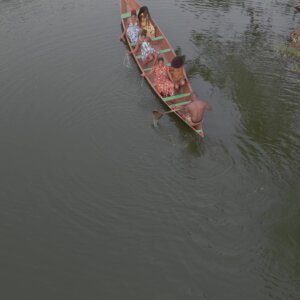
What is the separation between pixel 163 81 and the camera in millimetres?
10297

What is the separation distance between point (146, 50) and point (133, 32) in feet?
4.58

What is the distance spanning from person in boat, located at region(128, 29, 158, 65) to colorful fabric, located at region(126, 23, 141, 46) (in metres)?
0.40

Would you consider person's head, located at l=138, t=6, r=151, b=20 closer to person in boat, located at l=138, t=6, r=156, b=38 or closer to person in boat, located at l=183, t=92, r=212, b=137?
person in boat, located at l=138, t=6, r=156, b=38

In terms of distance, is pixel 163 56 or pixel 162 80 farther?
pixel 163 56

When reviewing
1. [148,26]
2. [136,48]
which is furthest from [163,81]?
[148,26]

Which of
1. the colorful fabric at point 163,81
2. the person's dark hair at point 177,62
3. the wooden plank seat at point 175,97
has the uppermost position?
the person's dark hair at point 177,62

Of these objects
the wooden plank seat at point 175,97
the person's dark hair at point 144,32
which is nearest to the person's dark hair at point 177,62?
the wooden plank seat at point 175,97

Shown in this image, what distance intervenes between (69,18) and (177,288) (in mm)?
11548

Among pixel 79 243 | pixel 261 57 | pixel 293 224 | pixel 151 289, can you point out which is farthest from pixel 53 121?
pixel 261 57

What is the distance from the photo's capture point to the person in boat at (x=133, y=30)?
1281 centimetres

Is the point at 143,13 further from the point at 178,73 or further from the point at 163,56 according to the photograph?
the point at 178,73

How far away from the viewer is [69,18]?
48.3ft

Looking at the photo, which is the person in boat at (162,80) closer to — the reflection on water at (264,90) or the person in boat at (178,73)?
the person in boat at (178,73)

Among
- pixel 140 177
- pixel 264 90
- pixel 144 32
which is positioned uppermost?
pixel 144 32
